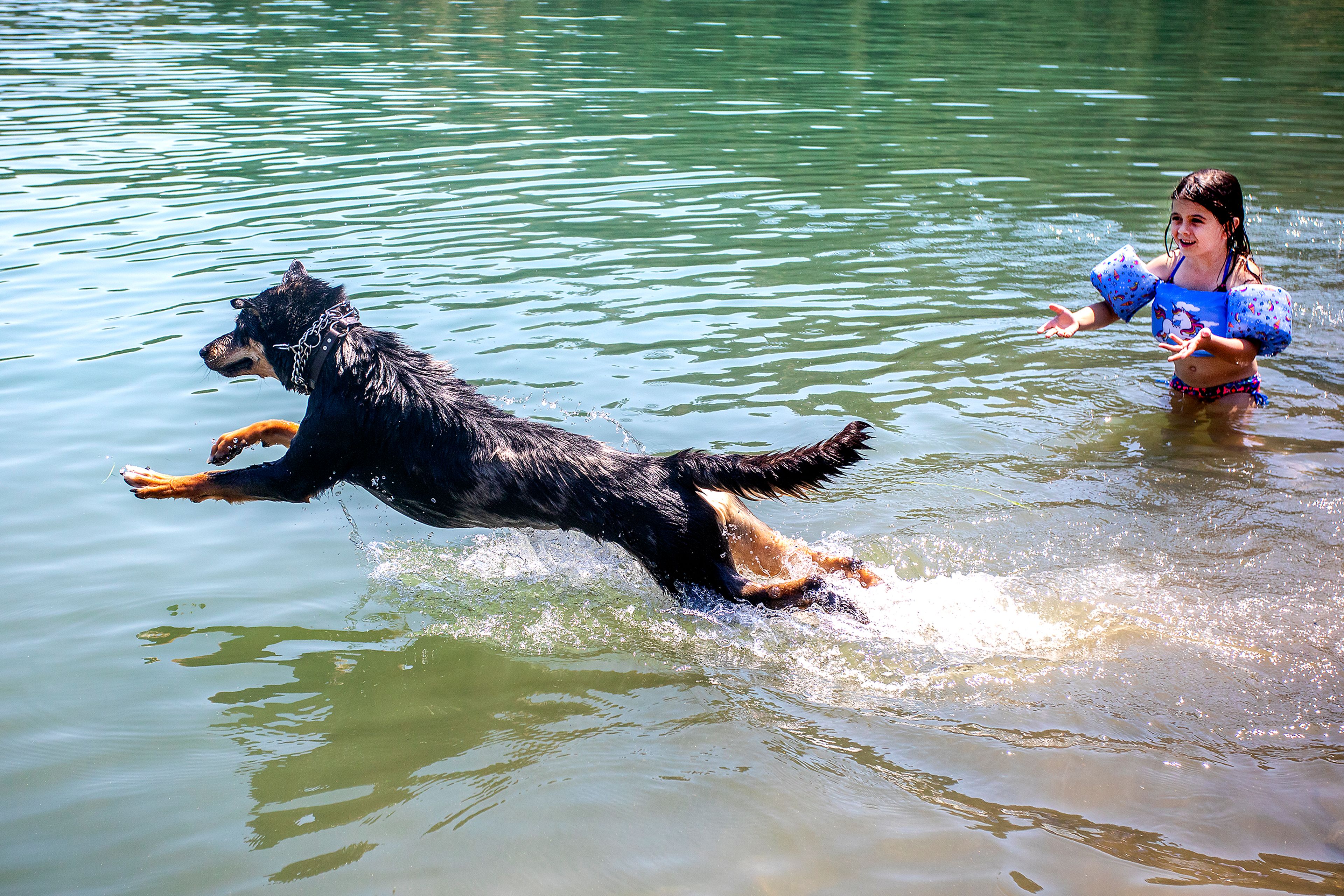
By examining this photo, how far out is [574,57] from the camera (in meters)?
21.7

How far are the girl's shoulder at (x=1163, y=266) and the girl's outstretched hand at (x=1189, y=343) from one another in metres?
0.49

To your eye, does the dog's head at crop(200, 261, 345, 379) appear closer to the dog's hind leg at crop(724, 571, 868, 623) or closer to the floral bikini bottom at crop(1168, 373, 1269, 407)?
the dog's hind leg at crop(724, 571, 868, 623)

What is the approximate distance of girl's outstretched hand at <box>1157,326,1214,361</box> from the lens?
5.65 meters

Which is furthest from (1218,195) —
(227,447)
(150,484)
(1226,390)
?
(150,484)

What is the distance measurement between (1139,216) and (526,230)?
21.8 feet

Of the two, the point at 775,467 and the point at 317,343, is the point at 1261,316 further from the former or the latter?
the point at 317,343

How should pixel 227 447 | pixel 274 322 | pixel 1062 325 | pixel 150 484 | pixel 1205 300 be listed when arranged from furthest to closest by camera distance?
pixel 1205 300, pixel 1062 325, pixel 227 447, pixel 274 322, pixel 150 484

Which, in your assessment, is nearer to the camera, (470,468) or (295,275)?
(470,468)

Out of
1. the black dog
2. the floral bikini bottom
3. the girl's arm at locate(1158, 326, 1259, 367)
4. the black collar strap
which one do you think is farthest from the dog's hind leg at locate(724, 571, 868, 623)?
the floral bikini bottom

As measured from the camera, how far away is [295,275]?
5.49 metres

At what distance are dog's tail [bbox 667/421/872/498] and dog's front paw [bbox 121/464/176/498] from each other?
256 centimetres

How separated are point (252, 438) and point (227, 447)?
0.14 meters

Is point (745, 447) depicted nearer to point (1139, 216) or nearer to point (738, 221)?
point (738, 221)

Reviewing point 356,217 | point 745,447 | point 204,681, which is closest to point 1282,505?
point 745,447
